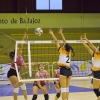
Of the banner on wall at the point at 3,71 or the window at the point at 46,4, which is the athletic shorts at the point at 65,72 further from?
the window at the point at 46,4

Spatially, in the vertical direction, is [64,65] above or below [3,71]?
above

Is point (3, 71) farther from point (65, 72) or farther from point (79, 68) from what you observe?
point (65, 72)

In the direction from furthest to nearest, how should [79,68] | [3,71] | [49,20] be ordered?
[49,20], [79,68], [3,71]

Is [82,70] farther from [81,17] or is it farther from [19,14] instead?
[19,14]

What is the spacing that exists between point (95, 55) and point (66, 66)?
864 millimetres

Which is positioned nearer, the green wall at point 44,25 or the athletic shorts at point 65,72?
the athletic shorts at point 65,72

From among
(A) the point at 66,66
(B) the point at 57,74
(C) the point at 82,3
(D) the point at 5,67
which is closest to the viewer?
(A) the point at 66,66

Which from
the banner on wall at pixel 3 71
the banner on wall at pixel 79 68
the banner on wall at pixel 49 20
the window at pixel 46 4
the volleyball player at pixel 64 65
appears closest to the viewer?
the volleyball player at pixel 64 65

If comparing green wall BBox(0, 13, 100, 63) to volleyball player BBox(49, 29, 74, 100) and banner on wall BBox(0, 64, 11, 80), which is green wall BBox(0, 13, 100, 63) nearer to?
banner on wall BBox(0, 64, 11, 80)

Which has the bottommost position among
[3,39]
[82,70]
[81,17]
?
[82,70]

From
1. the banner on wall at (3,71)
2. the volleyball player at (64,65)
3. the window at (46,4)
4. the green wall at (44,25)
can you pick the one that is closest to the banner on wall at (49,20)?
the green wall at (44,25)

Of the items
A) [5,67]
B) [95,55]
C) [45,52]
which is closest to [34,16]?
[45,52]

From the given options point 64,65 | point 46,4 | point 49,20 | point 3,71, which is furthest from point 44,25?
point 64,65

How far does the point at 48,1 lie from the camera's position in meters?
20.4
